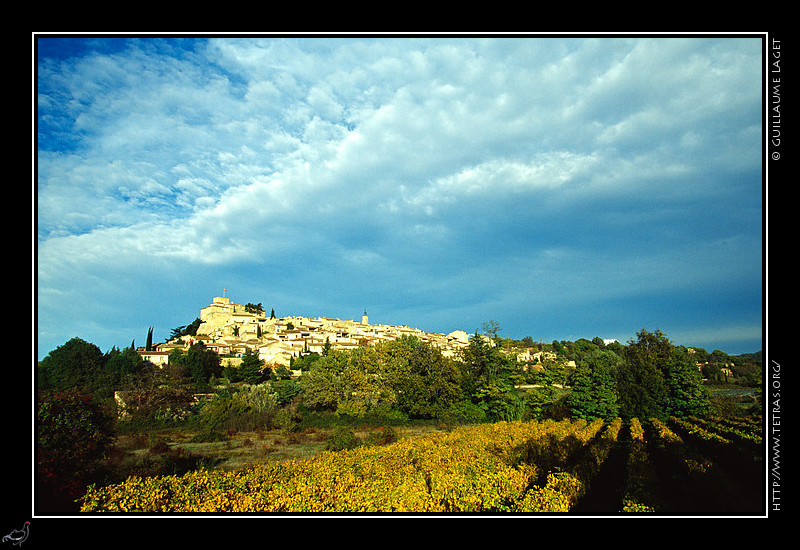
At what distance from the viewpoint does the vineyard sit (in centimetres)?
611

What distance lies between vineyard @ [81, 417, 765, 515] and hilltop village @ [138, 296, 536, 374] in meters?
45.4

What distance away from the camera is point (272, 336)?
74.9 metres

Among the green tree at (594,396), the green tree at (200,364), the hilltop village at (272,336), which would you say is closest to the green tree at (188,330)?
the hilltop village at (272,336)

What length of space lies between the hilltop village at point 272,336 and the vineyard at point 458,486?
45.4 metres

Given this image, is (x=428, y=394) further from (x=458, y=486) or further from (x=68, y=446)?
(x=68, y=446)

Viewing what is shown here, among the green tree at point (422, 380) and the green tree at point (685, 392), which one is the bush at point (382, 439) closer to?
the green tree at point (422, 380)

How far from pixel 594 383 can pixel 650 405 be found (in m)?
4.20

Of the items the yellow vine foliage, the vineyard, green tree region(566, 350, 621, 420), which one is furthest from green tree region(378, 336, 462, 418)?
the yellow vine foliage
